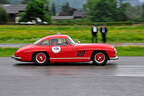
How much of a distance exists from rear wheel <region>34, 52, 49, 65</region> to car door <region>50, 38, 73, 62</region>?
27 centimetres

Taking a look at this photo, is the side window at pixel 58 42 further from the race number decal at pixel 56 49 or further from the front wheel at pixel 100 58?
the front wheel at pixel 100 58

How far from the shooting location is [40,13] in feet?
216

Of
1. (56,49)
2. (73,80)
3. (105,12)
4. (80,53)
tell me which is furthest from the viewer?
(105,12)

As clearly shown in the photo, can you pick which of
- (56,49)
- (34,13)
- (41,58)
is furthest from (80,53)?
(34,13)

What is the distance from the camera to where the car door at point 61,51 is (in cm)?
1184

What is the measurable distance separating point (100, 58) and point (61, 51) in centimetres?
167

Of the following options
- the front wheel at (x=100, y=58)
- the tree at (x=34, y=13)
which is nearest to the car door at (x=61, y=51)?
the front wheel at (x=100, y=58)

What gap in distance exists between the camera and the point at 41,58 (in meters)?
12.1

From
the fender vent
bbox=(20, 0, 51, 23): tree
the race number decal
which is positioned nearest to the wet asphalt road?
the fender vent

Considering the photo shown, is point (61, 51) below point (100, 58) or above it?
above

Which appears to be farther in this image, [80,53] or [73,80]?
[80,53]

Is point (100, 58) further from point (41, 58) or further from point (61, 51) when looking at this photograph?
point (41, 58)

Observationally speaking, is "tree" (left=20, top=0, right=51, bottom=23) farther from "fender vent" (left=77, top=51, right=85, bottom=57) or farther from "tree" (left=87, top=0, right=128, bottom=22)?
"fender vent" (left=77, top=51, right=85, bottom=57)

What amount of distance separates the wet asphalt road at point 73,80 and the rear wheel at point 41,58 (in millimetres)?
334
